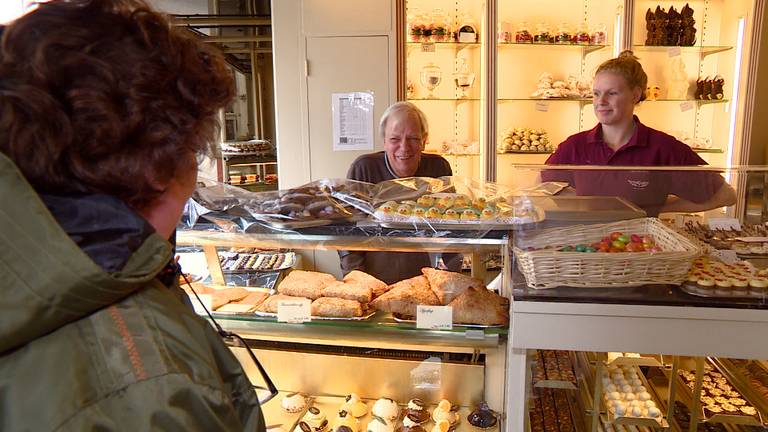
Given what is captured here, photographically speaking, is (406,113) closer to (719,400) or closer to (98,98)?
(719,400)

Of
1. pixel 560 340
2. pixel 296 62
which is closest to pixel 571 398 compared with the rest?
pixel 560 340

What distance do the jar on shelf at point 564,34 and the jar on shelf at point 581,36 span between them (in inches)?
1.2

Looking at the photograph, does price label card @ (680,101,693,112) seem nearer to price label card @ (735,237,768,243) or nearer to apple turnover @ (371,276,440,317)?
price label card @ (735,237,768,243)

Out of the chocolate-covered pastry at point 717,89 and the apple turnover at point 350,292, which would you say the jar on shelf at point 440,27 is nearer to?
the chocolate-covered pastry at point 717,89

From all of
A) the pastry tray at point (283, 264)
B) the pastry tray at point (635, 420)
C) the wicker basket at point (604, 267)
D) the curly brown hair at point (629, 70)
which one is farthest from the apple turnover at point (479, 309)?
the curly brown hair at point (629, 70)

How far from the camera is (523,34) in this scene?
12.0 ft

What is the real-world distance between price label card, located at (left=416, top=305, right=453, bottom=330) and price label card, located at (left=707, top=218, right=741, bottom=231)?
0.91 m

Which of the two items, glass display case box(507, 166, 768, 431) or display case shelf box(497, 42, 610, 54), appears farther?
display case shelf box(497, 42, 610, 54)

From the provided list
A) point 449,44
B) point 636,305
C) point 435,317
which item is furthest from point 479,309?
point 449,44

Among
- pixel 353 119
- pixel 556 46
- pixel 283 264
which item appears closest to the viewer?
pixel 283 264

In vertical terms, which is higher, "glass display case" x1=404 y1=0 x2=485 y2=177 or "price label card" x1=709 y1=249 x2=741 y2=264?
"glass display case" x1=404 y1=0 x2=485 y2=177

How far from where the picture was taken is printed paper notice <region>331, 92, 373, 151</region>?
329 centimetres

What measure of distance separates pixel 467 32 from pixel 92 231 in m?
3.33

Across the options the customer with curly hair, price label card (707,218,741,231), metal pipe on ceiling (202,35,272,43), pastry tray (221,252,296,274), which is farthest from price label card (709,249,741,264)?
metal pipe on ceiling (202,35,272,43)
